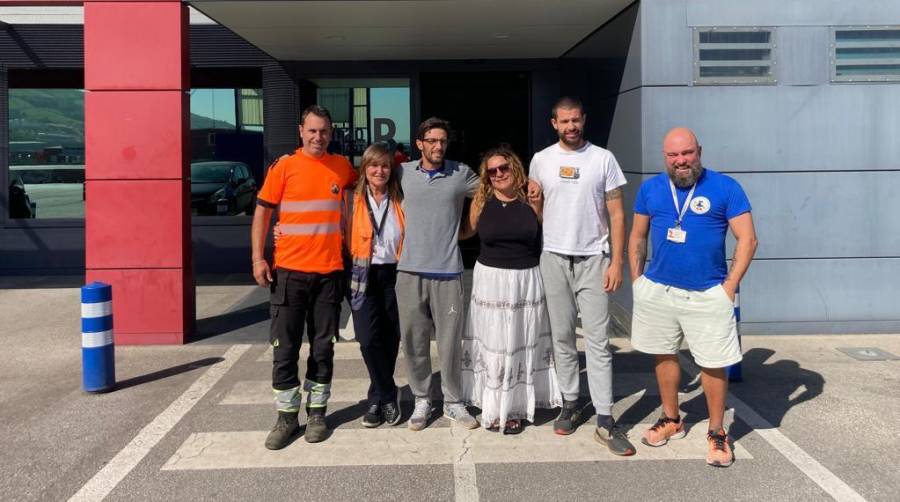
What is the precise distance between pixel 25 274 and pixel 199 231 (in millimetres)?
2803

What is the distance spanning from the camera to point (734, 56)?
6.76 meters

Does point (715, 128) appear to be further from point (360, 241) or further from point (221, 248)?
point (221, 248)

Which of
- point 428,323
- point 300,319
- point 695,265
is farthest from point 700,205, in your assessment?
point 300,319

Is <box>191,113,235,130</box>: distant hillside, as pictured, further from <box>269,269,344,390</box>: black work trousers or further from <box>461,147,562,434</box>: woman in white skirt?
<box>461,147,562,434</box>: woman in white skirt

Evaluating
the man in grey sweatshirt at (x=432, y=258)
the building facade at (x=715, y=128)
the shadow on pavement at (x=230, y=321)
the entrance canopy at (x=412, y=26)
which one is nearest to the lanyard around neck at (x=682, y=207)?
the man in grey sweatshirt at (x=432, y=258)

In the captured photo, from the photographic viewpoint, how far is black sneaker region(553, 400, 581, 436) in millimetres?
4359

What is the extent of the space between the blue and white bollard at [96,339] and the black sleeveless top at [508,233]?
9.59ft

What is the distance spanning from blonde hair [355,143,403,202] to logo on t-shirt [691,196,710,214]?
66.9 inches

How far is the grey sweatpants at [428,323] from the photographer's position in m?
4.34

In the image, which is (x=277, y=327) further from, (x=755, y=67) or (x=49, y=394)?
(x=755, y=67)

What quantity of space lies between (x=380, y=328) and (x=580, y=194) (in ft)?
4.81

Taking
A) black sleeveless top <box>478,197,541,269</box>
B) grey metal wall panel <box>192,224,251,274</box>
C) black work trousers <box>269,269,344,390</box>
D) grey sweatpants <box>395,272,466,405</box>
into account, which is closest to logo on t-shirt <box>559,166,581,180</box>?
black sleeveless top <box>478,197,541,269</box>

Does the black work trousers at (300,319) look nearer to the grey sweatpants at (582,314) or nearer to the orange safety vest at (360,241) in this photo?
the orange safety vest at (360,241)

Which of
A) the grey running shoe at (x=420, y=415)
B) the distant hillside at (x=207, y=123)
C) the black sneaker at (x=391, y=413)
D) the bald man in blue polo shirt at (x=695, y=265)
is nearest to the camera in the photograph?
the bald man in blue polo shirt at (x=695, y=265)
